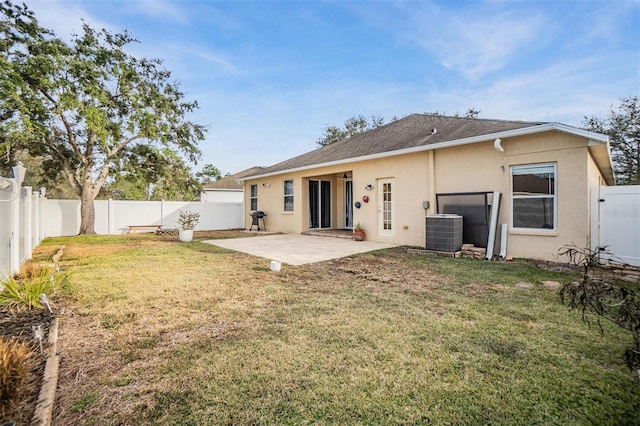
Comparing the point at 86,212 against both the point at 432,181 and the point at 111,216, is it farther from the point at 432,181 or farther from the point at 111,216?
the point at 432,181

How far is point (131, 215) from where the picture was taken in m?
15.4

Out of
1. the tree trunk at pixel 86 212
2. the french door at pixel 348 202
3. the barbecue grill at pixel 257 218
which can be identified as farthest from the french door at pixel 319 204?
the tree trunk at pixel 86 212

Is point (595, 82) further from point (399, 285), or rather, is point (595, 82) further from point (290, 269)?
point (290, 269)

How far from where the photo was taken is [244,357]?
104 inches

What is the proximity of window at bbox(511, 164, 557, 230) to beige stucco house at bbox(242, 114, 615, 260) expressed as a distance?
0.06 ft

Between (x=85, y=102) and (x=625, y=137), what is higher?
(x=85, y=102)

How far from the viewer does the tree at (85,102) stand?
1173cm

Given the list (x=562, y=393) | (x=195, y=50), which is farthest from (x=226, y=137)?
(x=562, y=393)

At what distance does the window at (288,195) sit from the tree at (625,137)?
1765 cm

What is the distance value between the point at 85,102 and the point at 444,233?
15092 mm

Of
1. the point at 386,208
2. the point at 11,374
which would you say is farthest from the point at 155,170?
the point at 11,374

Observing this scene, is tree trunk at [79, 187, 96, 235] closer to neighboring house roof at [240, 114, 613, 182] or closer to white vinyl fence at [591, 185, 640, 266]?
neighboring house roof at [240, 114, 613, 182]

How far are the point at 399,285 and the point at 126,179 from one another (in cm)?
1613

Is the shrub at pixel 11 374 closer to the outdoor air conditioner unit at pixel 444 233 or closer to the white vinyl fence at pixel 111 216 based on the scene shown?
the white vinyl fence at pixel 111 216
